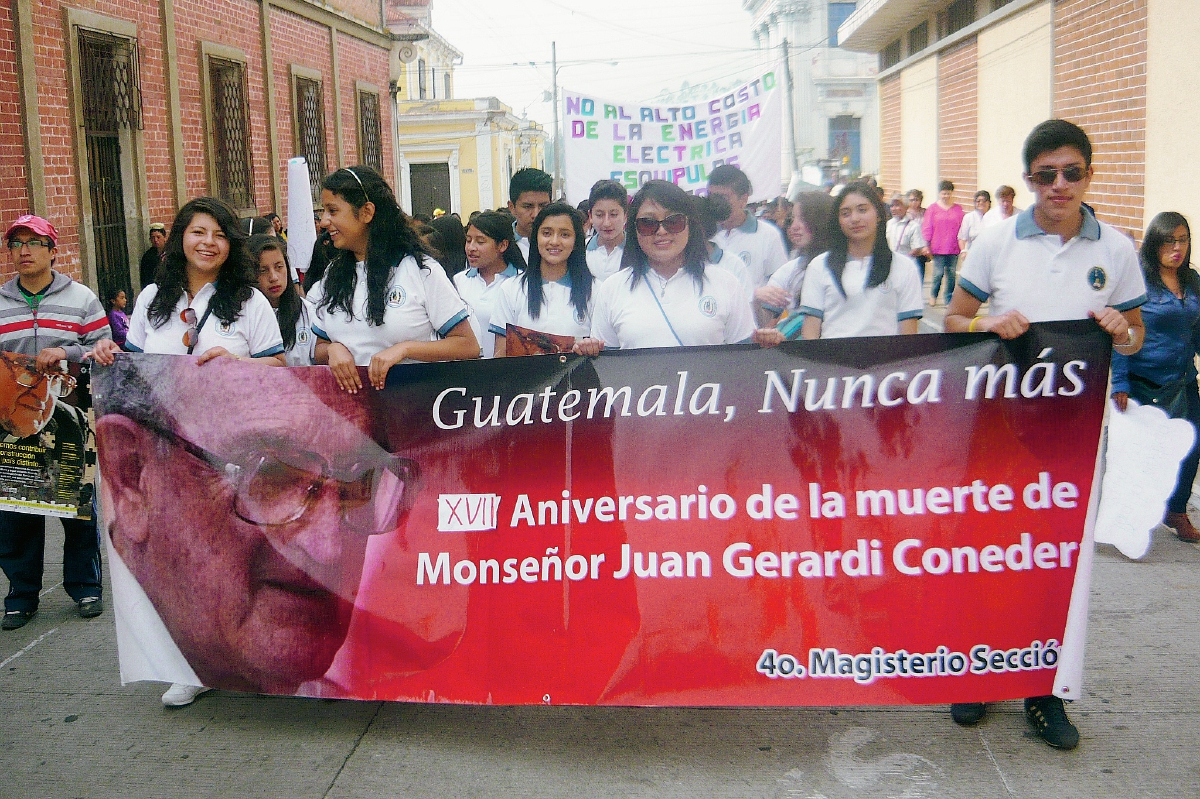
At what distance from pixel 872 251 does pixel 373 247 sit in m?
2.09

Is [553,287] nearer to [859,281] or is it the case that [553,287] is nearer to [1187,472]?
[859,281]

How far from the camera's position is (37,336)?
5.26 m

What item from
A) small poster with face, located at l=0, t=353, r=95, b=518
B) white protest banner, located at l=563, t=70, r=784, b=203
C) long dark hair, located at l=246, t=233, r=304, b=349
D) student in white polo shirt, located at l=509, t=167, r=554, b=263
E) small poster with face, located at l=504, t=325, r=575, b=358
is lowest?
small poster with face, located at l=0, t=353, r=95, b=518

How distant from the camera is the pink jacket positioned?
56.2 ft

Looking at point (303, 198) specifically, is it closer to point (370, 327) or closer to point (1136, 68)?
point (370, 327)

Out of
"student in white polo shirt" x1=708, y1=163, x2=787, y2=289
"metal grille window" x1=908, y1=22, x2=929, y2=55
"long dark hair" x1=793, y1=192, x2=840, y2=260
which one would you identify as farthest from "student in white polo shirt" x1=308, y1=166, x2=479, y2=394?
"metal grille window" x1=908, y1=22, x2=929, y2=55

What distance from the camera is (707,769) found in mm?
3777

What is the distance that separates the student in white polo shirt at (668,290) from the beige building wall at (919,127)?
21526mm

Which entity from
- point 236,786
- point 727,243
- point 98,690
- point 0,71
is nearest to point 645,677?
point 236,786

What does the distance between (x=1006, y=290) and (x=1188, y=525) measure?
2882 mm

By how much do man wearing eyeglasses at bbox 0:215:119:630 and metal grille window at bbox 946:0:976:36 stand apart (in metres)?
19.3

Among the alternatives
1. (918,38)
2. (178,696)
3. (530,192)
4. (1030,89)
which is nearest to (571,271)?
(530,192)

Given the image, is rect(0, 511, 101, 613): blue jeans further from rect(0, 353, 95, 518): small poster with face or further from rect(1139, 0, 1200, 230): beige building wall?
rect(1139, 0, 1200, 230): beige building wall

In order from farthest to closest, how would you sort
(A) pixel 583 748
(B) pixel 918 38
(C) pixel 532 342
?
(B) pixel 918 38, (C) pixel 532 342, (A) pixel 583 748
